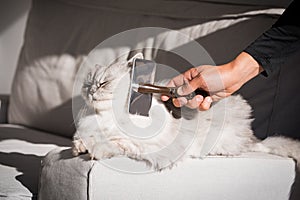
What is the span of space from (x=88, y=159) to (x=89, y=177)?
0.16 ft

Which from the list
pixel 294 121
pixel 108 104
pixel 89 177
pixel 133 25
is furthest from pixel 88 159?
pixel 133 25

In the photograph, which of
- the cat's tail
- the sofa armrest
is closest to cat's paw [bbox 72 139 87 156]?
the cat's tail

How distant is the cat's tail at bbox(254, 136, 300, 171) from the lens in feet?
4.63

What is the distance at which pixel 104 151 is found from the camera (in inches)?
47.0

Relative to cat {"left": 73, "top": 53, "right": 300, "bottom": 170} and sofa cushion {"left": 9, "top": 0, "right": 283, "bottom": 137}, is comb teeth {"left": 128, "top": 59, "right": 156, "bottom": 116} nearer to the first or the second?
cat {"left": 73, "top": 53, "right": 300, "bottom": 170}

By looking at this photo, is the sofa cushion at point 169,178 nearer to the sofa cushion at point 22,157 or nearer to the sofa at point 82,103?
the sofa at point 82,103

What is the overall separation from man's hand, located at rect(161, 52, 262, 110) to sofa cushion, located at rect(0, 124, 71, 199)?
0.44m

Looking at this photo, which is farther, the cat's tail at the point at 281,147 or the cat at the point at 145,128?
the cat's tail at the point at 281,147

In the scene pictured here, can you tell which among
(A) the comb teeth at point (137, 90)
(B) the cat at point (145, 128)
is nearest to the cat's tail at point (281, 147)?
(B) the cat at point (145, 128)

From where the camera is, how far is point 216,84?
1281 mm

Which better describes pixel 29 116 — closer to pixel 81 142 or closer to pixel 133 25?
pixel 133 25

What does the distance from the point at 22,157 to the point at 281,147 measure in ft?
2.62

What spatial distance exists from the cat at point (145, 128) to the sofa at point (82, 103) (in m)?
0.03

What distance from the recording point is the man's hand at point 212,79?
1269mm
